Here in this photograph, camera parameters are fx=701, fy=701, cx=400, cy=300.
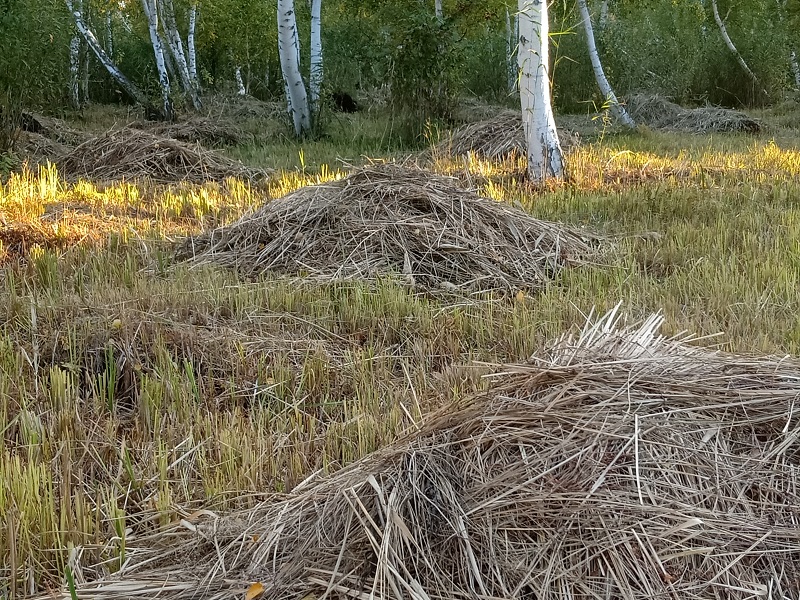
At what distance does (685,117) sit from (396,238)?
9547mm

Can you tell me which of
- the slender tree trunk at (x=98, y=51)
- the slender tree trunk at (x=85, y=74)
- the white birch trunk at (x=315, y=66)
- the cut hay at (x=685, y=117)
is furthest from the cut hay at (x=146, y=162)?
the slender tree trunk at (x=85, y=74)

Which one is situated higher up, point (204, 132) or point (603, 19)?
point (603, 19)

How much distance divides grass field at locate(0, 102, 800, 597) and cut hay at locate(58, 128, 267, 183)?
1.41m

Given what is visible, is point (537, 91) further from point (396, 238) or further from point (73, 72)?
point (73, 72)

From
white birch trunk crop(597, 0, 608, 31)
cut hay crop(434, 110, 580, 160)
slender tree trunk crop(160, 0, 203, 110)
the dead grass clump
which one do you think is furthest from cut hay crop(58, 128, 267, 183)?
white birch trunk crop(597, 0, 608, 31)

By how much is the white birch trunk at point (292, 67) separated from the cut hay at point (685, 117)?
574cm

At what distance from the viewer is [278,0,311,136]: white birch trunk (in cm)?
961

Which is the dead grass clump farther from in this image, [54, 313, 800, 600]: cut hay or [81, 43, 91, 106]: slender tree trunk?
[54, 313, 800, 600]: cut hay

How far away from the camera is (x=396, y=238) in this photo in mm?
4172

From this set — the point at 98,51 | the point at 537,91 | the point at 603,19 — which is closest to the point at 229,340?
the point at 537,91

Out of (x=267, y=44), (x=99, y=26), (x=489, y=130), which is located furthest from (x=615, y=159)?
(x=99, y=26)

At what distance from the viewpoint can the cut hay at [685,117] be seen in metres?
11.0

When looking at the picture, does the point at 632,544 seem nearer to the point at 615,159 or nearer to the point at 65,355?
the point at 65,355

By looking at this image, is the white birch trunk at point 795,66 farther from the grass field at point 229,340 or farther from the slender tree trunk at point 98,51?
the slender tree trunk at point 98,51
